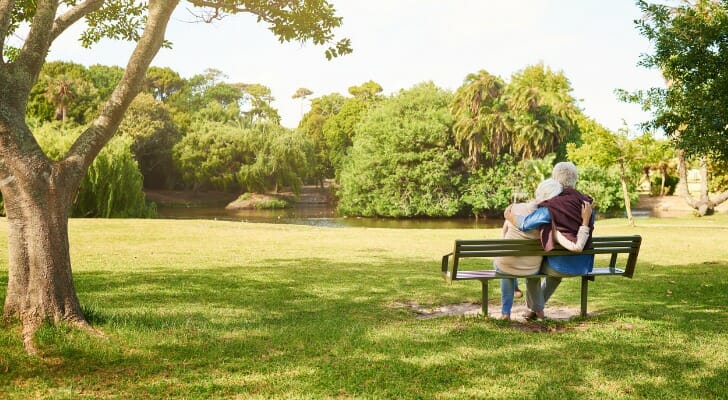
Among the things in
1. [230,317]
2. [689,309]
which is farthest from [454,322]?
[689,309]

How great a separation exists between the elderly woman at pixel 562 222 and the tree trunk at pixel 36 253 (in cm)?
494

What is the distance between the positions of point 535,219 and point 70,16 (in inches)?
231

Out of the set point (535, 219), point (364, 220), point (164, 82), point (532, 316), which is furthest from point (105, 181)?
point (164, 82)

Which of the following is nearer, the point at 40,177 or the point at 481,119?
the point at 40,177

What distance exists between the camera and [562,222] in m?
6.82

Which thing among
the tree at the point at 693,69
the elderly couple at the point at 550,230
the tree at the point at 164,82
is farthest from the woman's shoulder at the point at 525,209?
the tree at the point at 164,82

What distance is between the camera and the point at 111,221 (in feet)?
79.6

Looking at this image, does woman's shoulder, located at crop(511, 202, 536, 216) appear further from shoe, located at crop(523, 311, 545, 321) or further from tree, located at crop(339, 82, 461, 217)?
tree, located at crop(339, 82, 461, 217)

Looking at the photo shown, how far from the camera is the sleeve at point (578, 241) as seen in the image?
6.77m

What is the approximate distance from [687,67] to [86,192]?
31227 millimetres

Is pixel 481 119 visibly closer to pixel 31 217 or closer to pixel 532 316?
pixel 532 316

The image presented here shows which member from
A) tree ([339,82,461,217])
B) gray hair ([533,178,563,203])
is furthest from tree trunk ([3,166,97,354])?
tree ([339,82,461,217])

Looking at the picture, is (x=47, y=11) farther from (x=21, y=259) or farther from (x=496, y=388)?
(x=496, y=388)

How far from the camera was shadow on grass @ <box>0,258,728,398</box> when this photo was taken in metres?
4.77
